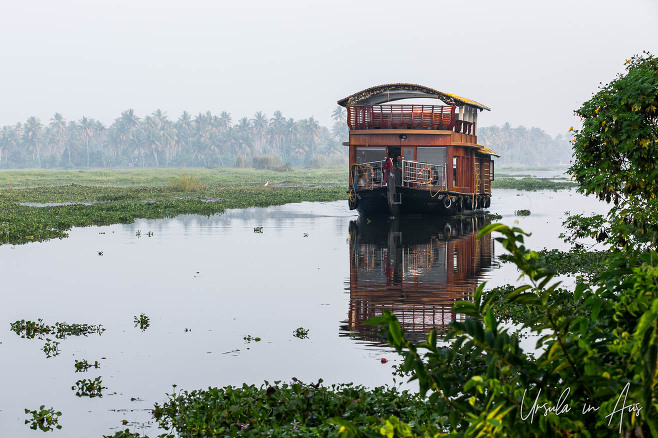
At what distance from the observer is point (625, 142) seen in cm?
1580

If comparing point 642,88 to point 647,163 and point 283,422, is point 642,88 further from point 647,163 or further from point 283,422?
point 283,422

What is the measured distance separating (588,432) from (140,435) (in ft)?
18.4

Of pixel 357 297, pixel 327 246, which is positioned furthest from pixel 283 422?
pixel 327 246

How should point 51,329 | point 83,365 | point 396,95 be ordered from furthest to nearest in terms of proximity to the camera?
point 396,95
point 51,329
point 83,365

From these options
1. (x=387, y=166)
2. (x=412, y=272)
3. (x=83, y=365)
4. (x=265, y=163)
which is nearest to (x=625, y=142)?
(x=412, y=272)

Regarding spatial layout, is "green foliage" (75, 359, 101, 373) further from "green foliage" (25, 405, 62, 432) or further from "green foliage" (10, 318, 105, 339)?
"green foliage" (10, 318, 105, 339)

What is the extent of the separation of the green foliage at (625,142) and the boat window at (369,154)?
63.6 feet

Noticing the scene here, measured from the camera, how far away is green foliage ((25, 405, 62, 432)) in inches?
334

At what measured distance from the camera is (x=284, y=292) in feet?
56.4

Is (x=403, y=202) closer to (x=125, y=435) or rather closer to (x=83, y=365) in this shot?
(x=83, y=365)

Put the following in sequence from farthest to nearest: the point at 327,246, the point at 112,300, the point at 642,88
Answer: the point at 327,246
the point at 112,300
the point at 642,88

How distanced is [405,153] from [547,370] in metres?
32.8

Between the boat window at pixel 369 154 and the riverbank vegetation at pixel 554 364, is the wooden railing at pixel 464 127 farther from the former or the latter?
the riverbank vegetation at pixel 554 364

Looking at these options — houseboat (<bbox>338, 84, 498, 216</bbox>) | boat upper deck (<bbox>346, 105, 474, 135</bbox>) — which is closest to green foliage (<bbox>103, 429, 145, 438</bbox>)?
houseboat (<bbox>338, 84, 498, 216</bbox>)
